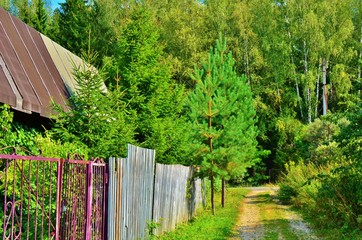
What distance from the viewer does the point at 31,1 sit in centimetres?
3959

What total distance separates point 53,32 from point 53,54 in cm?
2100

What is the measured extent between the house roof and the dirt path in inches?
209

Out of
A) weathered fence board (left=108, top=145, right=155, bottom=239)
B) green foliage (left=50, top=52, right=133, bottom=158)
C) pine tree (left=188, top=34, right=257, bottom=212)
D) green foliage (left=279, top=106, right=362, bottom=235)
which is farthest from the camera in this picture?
pine tree (left=188, top=34, right=257, bottom=212)

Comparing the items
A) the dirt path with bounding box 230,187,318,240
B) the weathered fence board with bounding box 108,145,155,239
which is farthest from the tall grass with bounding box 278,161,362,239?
the weathered fence board with bounding box 108,145,155,239

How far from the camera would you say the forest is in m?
9.13

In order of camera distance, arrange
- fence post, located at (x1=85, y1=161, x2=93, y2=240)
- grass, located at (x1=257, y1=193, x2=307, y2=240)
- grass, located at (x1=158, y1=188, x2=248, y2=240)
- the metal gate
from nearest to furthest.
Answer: the metal gate, fence post, located at (x1=85, y1=161, x2=93, y2=240), grass, located at (x1=158, y1=188, x2=248, y2=240), grass, located at (x1=257, y1=193, x2=307, y2=240)

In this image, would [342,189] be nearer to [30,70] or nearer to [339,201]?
[339,201]

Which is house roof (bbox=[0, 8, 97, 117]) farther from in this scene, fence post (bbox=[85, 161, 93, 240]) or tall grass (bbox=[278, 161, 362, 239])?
tall grass (bbox=[278, 161, 362, 239])

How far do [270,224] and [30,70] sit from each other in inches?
303

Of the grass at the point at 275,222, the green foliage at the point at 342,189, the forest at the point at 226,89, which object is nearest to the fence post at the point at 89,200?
the forest at the point at 226,89

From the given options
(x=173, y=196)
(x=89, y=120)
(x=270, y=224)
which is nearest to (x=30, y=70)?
(x=89, y=120)

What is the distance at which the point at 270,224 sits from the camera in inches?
483

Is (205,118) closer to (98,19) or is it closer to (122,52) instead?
(122,52)

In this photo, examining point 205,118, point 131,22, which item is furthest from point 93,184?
point 131,22
